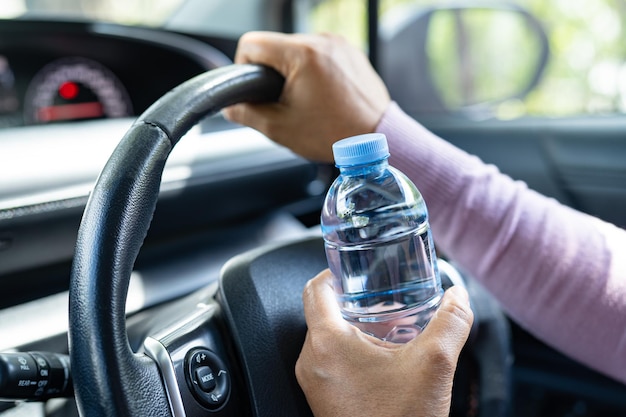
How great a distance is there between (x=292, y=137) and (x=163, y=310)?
242 mm

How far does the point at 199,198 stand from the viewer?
3.40 feet

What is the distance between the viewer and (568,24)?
1830 millimetres

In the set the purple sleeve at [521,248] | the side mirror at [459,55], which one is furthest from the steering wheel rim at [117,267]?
the side mirror at [459,55]

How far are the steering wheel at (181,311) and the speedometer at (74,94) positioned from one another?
888 mm

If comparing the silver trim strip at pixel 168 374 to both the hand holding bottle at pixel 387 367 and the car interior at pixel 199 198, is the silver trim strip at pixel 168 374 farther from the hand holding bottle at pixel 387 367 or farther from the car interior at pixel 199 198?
the hand holding bottle at pixel 387 367

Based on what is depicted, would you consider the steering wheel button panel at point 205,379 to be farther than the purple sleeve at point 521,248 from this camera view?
No

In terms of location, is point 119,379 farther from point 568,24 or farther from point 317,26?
point 568,24

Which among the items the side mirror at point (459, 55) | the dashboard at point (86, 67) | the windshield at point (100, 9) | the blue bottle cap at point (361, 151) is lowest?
the side mirror at point (459, 55)

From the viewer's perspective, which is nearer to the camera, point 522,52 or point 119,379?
point 119,379

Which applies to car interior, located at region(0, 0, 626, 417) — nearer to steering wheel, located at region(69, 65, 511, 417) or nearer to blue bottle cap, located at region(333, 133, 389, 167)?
steering wheel, located at region(69, 65, 511, 417)

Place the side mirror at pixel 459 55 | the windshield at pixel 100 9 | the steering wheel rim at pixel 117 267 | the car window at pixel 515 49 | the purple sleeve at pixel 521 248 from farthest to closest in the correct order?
the side mirror at pixel 459 55 < the car window at pixel 515 49 < the windshield at pixel 100 9 < the purple sleeve at pixel 521 248 < the steering wheel rim at pixel 117 267

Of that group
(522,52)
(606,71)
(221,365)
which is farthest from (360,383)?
(522,52)

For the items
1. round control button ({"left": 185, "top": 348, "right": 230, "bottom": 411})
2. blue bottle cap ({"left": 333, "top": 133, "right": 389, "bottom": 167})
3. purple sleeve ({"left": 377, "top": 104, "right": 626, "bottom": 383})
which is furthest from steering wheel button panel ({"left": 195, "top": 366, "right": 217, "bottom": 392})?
purple sleeve ({"left": 377, "top": 104, "right": 626, "bottom": 383})

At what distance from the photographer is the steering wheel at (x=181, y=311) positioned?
0.48 meters
